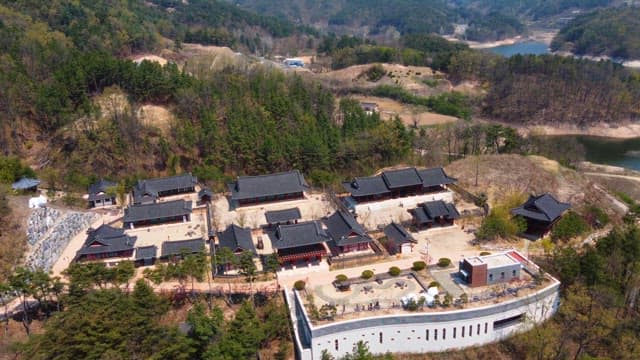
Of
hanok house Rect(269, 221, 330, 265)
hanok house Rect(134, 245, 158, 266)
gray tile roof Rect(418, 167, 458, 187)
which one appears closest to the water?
gray tile roof Rect(418, 167, 458, 187)

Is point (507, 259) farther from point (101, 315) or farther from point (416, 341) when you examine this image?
point (101, 315)

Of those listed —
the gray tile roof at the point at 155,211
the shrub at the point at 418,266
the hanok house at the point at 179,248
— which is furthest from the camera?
the gray tile roof at the point at 155,211

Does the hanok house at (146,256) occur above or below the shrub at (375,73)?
below

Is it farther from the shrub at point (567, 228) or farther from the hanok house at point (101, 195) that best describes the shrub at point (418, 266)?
the hanok house at point (101, 195)

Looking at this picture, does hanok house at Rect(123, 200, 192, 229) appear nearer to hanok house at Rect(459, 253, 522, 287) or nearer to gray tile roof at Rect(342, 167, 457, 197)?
gray tile roof at Rect(342, 167, 457, 197)

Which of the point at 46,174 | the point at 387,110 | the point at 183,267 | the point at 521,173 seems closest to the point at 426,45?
the point at 387,110

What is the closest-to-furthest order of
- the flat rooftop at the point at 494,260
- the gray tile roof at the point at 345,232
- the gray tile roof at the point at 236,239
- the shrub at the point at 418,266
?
1. the flat rooftop at the point at 494,260
2. the shrub at the point at 418,266
3. the gray tile roof at the point at 236,239
4. the gray tile roof at the point at 345,232

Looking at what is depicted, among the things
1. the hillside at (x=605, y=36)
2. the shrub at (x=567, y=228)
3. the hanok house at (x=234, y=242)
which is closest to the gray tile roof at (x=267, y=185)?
the hanok house at (x=234, y=242)
